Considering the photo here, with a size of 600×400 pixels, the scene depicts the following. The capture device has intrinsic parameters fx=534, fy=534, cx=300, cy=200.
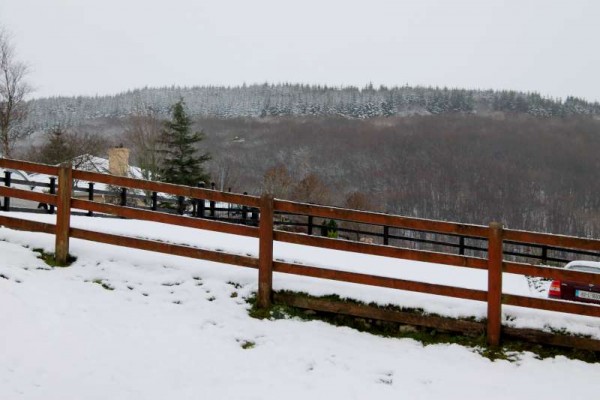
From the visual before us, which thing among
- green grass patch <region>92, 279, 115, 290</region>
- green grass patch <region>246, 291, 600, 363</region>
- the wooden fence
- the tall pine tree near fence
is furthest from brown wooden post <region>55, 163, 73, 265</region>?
the tall pine tree near fence

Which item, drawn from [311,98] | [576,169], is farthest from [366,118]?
[576,169]

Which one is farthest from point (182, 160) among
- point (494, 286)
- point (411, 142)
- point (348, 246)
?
point (411, 142)

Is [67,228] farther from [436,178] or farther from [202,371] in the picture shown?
[436,178]

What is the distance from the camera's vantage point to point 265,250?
639cm

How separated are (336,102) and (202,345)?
138m

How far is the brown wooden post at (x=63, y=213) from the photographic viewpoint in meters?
6.82

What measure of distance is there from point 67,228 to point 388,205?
97696 millimetres

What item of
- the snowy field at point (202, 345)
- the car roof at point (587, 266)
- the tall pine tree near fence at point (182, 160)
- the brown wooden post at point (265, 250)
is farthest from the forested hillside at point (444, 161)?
the brown wooden post at point (265, 250)

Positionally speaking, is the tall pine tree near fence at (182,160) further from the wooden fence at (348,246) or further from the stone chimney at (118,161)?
the wooden fence at (348,246)

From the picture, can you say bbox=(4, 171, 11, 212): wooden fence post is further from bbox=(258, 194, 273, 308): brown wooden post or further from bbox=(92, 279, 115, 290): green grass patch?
bbox=(258, 194, 273, 308): brown wooden post

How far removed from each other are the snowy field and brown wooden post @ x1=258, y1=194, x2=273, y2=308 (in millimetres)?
174

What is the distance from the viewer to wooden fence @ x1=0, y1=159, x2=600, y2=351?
19.0ft

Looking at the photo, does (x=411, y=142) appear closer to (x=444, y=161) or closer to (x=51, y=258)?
(x=444, y=161)

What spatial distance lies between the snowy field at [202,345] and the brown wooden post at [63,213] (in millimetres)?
194
